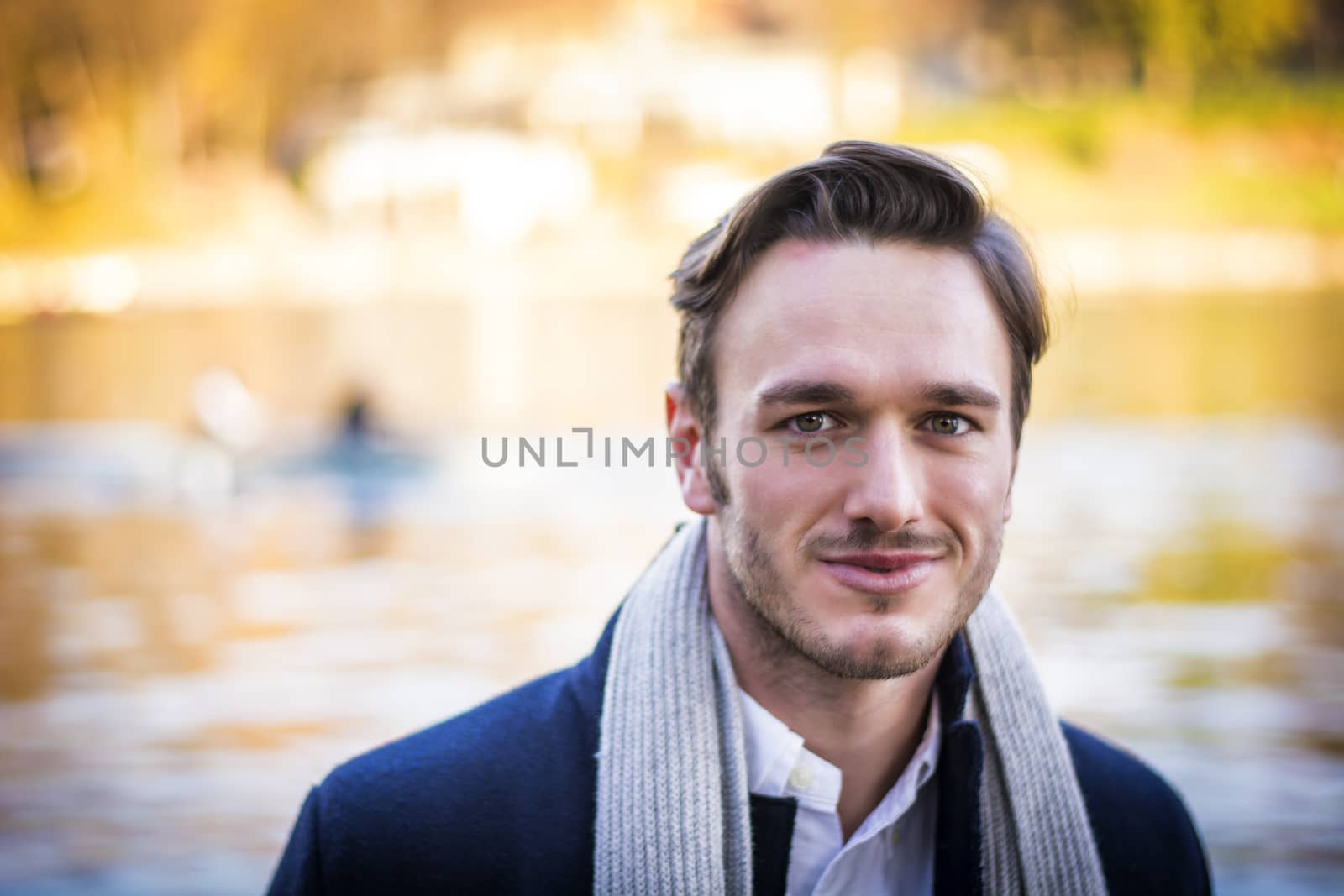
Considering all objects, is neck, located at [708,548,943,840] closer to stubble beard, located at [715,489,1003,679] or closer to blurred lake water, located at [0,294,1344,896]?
stubble beard, located at [715,489,1003,679]

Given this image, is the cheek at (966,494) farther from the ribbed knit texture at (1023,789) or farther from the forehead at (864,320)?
the ribbed knit texture at (1023,789)

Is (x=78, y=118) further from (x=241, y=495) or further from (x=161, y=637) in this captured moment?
(x=161, y=637)

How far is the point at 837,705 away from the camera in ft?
5.88

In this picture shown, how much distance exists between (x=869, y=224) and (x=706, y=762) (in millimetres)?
659

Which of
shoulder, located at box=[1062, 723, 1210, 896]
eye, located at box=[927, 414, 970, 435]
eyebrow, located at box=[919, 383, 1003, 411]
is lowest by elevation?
shoulder, located at box=[1062, 723, 1210, 896]

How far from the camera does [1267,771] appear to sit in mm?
6406

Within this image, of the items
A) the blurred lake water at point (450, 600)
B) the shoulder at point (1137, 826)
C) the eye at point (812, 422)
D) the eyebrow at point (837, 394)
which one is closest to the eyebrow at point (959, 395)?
the eyebrow at point (837, 394)

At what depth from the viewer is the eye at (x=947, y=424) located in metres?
1.75

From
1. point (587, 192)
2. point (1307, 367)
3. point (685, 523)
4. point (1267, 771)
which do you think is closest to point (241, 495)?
point (1267, 771)

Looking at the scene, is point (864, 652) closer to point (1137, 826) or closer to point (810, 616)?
point (810, 616)

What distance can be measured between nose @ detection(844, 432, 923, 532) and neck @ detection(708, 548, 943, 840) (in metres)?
0.19

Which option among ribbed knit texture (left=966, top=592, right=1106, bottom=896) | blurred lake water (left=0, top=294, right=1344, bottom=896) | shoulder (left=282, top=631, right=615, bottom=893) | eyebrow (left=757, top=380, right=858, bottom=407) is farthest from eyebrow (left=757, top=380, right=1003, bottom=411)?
blurred lake water (left=0, top=294, right=1344, bottom=896)

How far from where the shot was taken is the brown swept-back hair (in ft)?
5.72

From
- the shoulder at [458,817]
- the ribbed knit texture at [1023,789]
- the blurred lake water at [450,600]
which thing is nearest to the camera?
the shoulder at [458,817]
